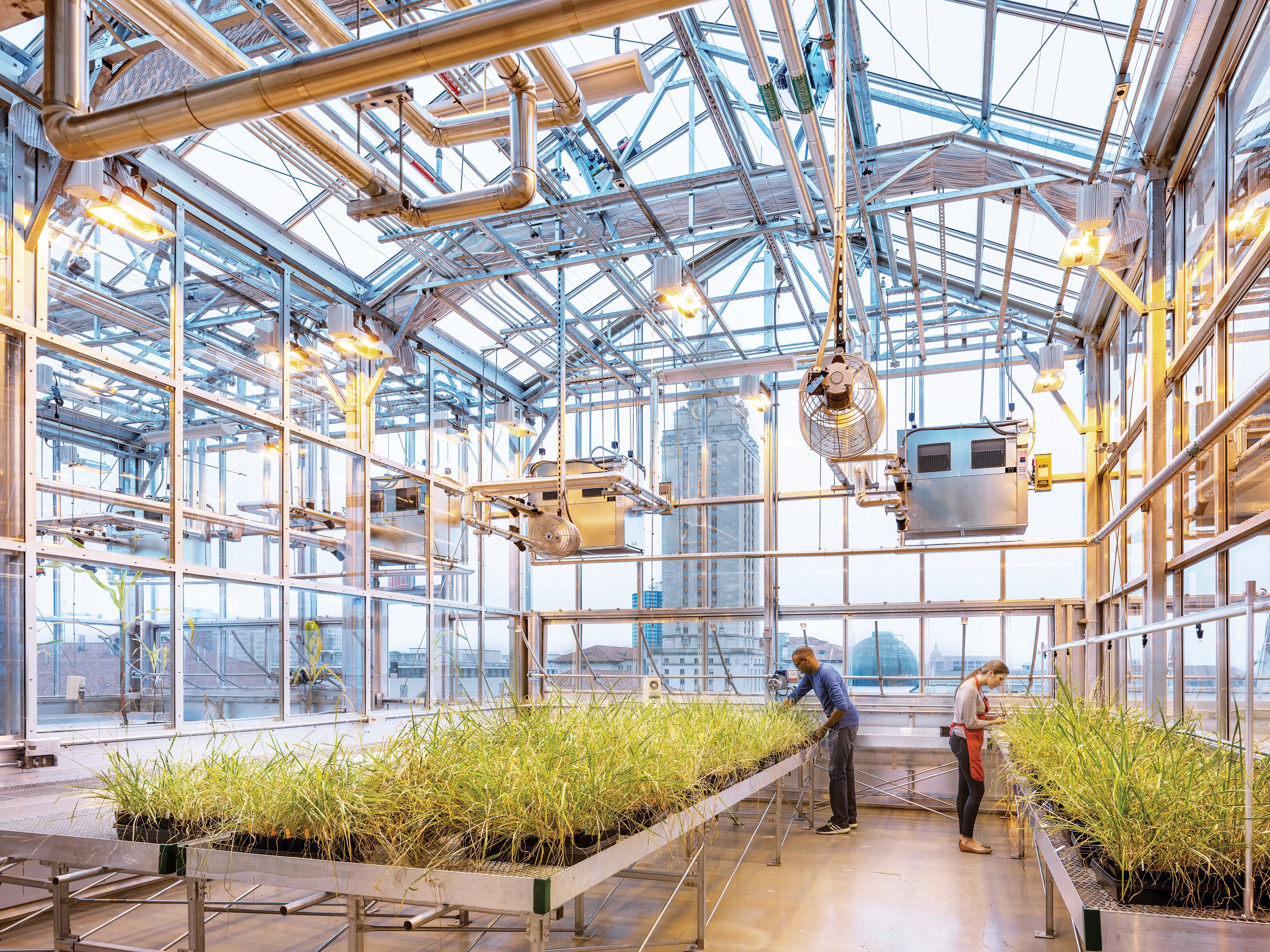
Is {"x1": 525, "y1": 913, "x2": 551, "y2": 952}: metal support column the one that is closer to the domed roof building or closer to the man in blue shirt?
the man in blue shirt

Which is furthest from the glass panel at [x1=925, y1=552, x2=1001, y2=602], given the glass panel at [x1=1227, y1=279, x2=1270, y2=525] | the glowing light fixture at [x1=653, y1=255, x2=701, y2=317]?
the glass panel at [x1=1227, y1=279, x2=1270, y2=525]

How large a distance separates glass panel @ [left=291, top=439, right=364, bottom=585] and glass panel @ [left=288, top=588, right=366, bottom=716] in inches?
8.7

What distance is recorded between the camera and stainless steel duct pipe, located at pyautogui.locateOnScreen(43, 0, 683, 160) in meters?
2.81

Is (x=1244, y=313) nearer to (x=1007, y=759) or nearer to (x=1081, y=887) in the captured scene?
(x=1007, y=759)

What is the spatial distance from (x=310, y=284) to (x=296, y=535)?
235 centimetres

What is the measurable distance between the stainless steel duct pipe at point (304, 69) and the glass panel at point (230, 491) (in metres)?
3.70

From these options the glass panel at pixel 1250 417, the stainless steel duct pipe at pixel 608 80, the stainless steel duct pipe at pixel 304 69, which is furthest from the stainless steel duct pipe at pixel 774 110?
the glass panel at pixel 1250 417

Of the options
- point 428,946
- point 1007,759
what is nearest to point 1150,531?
point 1007,759

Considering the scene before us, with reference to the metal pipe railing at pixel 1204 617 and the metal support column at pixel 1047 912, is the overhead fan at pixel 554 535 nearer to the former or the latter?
the metal support column at pixel 1047 912

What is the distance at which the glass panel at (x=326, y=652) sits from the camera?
7.85 meters

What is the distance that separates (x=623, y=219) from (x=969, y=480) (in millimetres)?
4040

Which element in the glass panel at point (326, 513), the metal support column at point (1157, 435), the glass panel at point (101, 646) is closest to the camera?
the glass panel at point (101, 646)

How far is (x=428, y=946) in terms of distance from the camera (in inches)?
172

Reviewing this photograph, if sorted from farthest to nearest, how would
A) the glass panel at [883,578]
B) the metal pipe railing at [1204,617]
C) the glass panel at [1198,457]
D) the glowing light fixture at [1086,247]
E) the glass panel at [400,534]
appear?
the glass panel at [883,578]
the glass panel at [400,534]
the glass panel at [1198,457]
the glowing light fixture at [1086,247]
the metal pipe railing at [1204,617]
